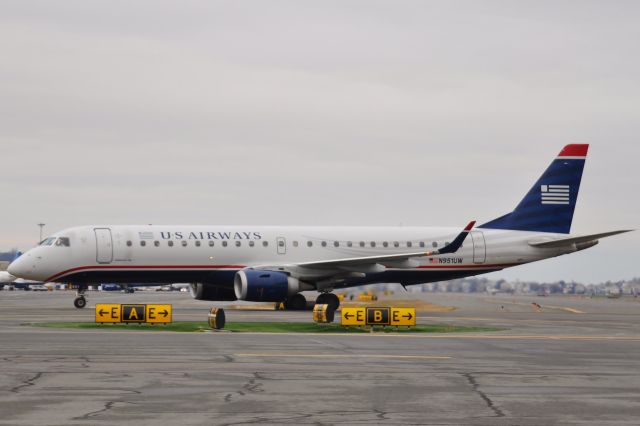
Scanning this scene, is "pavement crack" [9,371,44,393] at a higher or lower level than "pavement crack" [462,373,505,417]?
higher

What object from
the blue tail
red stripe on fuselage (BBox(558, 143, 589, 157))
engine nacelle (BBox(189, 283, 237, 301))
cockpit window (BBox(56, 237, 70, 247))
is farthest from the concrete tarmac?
red stripe on fuselage (BBox(558, 143, 589, 157))

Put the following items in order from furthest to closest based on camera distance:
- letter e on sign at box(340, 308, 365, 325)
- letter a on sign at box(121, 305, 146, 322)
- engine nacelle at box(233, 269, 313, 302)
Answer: engine nacelle at box(233, 269, 313, 302) < letter e on sign at box(340, 308, 365, 325) < letter a on sign at box(121, 305, 146, 322)

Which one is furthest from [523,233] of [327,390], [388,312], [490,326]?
[327,390]

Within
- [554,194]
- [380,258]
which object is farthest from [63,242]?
[554,194]

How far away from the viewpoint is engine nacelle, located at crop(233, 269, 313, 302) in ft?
149

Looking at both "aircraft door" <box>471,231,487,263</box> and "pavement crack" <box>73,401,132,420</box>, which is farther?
"aircraft door" <box>471,231,487,263</box>

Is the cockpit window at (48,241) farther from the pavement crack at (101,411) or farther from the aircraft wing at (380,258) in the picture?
the pavement crack at (101,411)

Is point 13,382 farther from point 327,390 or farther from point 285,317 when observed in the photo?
point 285,317

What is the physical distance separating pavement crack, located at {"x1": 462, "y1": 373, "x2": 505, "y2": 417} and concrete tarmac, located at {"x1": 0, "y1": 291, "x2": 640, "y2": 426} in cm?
2

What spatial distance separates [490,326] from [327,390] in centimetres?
2264

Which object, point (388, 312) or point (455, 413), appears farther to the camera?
point (388, 312)

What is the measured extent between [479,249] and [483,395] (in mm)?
36877

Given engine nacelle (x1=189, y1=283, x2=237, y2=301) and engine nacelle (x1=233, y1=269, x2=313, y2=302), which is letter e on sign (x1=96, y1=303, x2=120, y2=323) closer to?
engine nacelle (x1=233, y1=269, x2=313, y2=302)

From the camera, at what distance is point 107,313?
34969mm
